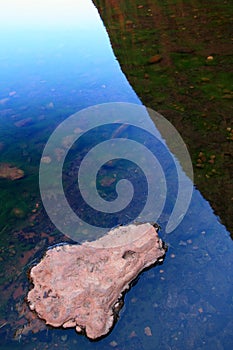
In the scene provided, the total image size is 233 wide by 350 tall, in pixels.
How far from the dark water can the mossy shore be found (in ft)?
0.94

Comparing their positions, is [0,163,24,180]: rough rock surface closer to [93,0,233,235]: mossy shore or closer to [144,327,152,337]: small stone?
[93,0,233,235]: mossy shore

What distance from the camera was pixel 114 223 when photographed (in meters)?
3.19

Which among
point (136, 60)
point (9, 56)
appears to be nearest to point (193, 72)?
point (136, 60)

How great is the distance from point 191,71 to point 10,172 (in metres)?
3.32

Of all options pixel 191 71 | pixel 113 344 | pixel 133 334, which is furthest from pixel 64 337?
pixel 191 71

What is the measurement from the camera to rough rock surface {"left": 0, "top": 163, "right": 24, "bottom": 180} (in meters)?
4.04

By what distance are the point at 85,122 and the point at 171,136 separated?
1279 mm

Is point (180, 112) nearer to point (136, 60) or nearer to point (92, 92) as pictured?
point (92, 92)

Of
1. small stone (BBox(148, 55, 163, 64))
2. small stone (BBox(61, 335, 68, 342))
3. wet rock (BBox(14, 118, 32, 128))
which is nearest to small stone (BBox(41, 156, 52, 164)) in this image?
wet rock (BBox(14, 118, 32, 128))

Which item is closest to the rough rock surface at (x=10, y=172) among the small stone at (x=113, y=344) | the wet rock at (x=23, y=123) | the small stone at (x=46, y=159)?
the small stone at (x=46, y=159)

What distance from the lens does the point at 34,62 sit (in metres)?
7.10

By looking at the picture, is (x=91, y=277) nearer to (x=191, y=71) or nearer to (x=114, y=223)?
(x=114, y=223)

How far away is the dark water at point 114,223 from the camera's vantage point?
2352 millimetres

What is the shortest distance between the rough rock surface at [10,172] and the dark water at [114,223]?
0.24ft
